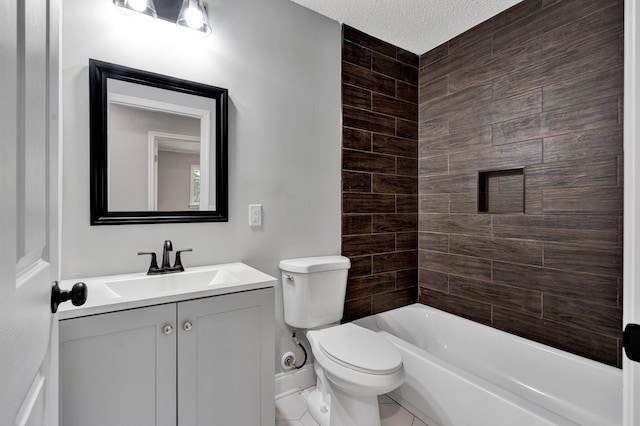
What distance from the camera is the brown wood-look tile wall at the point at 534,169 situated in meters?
1.61

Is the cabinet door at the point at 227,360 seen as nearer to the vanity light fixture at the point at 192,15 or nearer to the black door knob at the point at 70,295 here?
the black door knob at the point at 70,295

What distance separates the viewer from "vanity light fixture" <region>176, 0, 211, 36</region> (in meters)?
1.55

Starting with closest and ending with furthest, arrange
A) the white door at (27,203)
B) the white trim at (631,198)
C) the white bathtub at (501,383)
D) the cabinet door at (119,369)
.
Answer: the white door at (27,203), the white trim at (631,198), the cabinet door at (119,369), the white bathtub at (501,383)

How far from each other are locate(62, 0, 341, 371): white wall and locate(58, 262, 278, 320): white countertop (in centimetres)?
12

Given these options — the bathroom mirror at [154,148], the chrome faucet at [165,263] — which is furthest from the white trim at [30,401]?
the bathroom mirror at [154,148]

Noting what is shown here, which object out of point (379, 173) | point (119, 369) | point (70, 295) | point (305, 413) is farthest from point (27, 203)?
point (379, 173)

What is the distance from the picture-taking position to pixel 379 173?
236 centimetres

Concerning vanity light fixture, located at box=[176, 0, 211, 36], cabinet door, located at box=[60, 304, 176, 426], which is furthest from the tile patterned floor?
vanity light fixture, located at box=[176, 0, 211, 36]

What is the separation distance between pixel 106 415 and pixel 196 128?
4.31ft

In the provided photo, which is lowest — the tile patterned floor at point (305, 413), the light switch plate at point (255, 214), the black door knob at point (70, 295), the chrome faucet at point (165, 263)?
the tile patterned floor at point (305, 413)

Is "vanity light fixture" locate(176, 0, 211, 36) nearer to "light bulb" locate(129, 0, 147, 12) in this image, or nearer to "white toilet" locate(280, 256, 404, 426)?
"light bulb" locate(129, 0, 147, 12)

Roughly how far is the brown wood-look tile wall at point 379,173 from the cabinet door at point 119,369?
1284 mm

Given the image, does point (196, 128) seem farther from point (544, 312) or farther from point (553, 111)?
point (544, 312)

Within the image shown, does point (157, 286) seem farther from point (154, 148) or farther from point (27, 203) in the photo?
point (27, 203)
